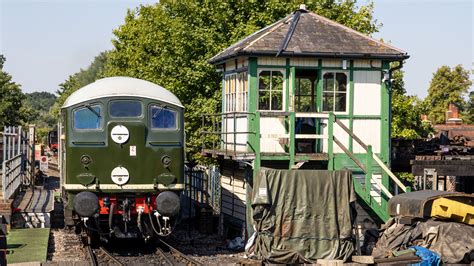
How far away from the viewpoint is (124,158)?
56.8 ft

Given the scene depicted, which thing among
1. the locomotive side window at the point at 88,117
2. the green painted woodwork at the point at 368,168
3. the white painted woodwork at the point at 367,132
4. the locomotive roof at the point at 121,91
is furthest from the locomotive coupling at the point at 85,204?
the white painted woodwork at the point at 367,132

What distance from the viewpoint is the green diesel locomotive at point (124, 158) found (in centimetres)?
1714

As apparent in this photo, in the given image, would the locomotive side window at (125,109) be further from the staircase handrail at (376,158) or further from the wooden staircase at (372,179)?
the staircase handrail at (376,158)

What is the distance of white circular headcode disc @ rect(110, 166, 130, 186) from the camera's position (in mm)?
17219

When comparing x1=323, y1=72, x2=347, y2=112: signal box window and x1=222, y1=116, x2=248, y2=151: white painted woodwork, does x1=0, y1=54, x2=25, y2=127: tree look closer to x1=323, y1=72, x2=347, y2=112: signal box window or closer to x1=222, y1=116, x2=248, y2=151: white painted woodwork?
x1=222, y1=116, x2=248, y2=151: white painted woodwork

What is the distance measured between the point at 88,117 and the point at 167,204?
248 cm

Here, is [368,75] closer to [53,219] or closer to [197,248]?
[197,248]

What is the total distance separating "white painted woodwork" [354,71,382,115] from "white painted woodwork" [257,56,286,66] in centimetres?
187

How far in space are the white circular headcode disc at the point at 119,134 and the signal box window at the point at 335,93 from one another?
16.7ft

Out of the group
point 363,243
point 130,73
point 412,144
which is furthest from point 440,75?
point 363,243

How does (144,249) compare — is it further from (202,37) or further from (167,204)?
(202,37)

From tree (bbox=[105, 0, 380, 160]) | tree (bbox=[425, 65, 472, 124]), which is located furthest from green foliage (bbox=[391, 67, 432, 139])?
tree (bbox=[425, 65, 472, 124])

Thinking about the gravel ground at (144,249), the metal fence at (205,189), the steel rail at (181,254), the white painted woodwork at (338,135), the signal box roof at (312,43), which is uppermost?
the signal box roof at (312,43)

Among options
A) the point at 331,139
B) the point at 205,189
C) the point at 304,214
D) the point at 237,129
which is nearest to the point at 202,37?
the point at 205,189
